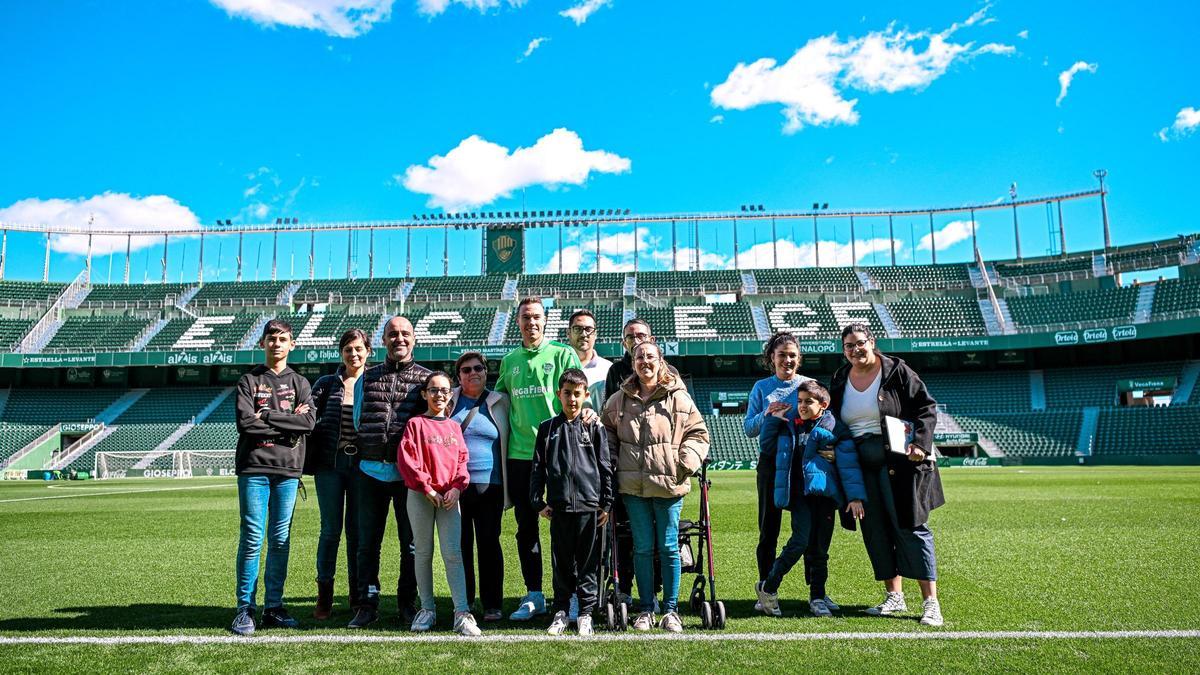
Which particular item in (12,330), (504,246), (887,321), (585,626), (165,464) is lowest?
(165,464)

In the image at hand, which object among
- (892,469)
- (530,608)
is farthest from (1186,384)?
(530,608)

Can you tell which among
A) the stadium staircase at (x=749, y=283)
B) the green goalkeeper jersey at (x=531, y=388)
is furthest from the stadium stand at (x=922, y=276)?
the green goalkeeper jersey at (x=531, y=388)

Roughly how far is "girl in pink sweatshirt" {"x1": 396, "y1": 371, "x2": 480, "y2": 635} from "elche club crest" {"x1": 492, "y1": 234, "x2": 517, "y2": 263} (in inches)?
1836

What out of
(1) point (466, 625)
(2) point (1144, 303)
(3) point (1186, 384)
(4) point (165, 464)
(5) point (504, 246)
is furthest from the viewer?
(5) point (504, 246)

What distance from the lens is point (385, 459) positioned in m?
5.43

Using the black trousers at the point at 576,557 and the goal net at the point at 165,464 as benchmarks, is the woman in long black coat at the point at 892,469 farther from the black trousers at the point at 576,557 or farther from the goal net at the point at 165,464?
the goal net at the point at 165,464

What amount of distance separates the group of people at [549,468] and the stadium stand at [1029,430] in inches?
1348

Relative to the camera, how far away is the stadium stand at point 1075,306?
40750 mm

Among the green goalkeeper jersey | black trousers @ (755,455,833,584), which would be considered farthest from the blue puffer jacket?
the green goalkeeper jersey

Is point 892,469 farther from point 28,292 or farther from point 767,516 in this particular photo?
point 28,292

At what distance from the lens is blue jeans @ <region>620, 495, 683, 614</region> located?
5.10 meters

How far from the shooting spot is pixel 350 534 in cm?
580

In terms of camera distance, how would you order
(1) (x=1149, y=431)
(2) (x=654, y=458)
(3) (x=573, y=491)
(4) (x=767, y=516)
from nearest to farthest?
(3) (x=573, y=491)
(2) (x=654, y=458)
(4) (x=767, y=516)
(1) (x=1149, y=431)

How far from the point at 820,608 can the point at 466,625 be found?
245cm
